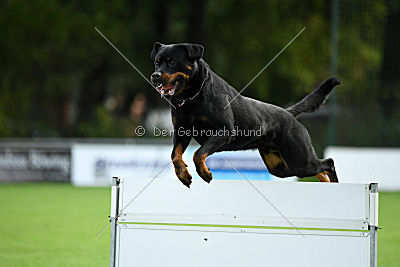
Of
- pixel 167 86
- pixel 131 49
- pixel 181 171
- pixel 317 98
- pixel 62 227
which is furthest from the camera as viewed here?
pixel 131 49

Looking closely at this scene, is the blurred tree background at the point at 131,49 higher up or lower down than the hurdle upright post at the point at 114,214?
higher up

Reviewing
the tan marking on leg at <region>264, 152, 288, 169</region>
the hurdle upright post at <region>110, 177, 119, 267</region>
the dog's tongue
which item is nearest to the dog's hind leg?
the tan marking on leg at <region>264, 152, 288, 169</region>

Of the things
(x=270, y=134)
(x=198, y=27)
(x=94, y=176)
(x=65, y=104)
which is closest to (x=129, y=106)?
(x=65, y=104)

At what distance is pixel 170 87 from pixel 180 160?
1.78 feet

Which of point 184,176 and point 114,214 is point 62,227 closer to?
point 114,214

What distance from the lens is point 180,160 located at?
427cm

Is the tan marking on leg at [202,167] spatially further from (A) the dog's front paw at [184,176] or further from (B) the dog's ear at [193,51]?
(B) the dog's ear at [193,51]

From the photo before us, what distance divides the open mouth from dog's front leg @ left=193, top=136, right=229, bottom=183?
1.46 feet

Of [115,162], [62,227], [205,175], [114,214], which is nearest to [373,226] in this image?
[205,175]

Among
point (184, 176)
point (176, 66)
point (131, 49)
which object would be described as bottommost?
point (184, 176)

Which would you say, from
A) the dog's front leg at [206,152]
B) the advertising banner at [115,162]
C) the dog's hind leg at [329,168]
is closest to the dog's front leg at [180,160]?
the dog's front leg at [206,152]

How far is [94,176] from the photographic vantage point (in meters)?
14.4

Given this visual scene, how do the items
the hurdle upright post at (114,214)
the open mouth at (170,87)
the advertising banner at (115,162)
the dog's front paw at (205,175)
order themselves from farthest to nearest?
the advertising banner at (115,162) < the hurdle upright post at (114,214) < the dog's front paw at (205,175) < the open mouth at (170,87)

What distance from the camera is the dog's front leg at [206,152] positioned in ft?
13.6
